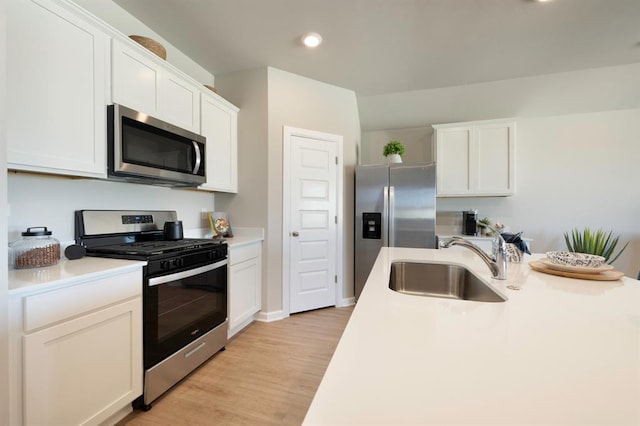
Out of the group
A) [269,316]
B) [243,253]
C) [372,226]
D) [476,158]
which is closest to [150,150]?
[243,253]

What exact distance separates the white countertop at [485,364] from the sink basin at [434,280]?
1.78ft

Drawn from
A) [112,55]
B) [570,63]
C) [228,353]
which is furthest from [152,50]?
[570,63]

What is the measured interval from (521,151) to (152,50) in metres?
4.32

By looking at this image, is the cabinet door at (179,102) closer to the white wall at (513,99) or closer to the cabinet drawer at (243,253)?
the cabinet drawer at (243,253)

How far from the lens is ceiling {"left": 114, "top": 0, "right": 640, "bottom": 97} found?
1.99 metres

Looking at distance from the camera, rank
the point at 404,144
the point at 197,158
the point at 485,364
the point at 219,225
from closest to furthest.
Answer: the point at 485,364, the point at 197,158, the point at 219,225, the point at 404,144

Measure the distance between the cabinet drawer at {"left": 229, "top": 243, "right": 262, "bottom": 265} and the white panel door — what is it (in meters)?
0.41

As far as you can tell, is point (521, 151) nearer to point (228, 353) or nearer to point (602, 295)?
point (602, 295)

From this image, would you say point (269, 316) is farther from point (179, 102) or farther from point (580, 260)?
point (580, 260)

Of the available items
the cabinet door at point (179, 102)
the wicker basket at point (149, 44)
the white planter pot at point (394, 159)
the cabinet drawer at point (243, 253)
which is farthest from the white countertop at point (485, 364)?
the white planter pot at point (394, 159)

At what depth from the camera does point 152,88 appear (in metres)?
1.86

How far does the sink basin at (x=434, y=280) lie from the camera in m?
1.45

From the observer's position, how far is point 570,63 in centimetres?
275

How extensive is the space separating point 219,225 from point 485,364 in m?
2.60
